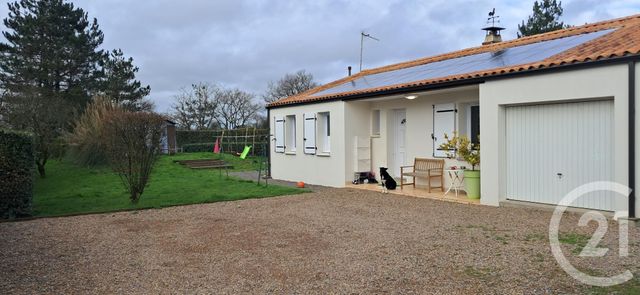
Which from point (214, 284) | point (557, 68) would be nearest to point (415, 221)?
point (557, 68)

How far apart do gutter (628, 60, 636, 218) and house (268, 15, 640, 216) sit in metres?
0.01

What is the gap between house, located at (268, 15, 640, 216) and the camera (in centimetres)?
725

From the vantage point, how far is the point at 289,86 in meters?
44.0

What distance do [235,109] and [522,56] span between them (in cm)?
3403

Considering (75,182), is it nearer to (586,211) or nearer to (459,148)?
(459,148)

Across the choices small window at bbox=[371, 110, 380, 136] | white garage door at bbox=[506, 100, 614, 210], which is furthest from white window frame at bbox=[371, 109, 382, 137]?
white garage door at bbox=[506, 100, 614, 210]

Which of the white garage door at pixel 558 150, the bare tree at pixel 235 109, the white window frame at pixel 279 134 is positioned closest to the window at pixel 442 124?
the white garage door at pixel 558 150

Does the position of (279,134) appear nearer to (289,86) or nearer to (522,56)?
(522,56)

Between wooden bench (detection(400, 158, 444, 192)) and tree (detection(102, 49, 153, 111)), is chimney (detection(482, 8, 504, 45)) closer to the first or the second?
wooden bench (detection(400, 158, 444, 192))

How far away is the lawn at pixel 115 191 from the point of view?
9.77 meters

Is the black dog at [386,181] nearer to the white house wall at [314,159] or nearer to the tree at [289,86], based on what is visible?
the white house wall at [314,159]

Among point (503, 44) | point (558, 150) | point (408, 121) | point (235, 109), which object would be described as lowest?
point (558, 150)

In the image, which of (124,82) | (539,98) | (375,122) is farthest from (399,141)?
(124,82)

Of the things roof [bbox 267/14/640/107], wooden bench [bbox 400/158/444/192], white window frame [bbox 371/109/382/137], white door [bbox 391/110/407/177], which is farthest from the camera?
white window frame [bbox 371/109/382/137]
